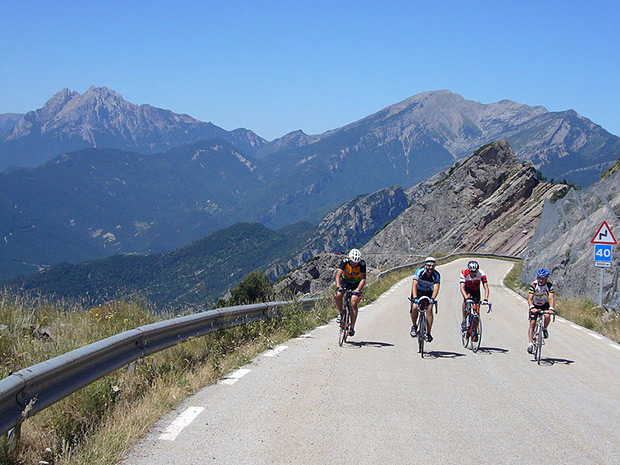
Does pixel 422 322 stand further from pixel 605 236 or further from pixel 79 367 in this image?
pixel 605 236

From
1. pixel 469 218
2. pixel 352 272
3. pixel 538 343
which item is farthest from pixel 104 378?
pixel 469 218

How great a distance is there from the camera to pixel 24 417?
4.62 meters

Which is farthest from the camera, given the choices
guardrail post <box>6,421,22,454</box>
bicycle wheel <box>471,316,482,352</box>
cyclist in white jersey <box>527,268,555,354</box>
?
bicycle wheel <box>471,316,482,352</box>

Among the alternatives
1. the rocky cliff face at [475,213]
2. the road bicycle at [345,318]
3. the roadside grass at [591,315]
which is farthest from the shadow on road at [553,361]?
the rocky cliff face at [475,213]

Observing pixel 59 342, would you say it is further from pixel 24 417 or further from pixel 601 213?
pixel 601 213

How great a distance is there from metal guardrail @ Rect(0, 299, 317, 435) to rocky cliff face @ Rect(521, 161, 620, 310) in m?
12.9

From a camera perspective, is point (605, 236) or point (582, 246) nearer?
point (605, 236)

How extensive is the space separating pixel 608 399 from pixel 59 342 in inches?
247

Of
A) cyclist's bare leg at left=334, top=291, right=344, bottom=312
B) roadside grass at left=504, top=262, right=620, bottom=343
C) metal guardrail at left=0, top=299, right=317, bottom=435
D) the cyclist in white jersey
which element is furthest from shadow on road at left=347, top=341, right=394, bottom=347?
roadside grass at left=504, top=262, right=620, bottom=343

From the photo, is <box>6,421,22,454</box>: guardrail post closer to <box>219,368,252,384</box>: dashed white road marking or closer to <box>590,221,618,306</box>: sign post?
<box>219,368,252,384</box>: dashed white road marking

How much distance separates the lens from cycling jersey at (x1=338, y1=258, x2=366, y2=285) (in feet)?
39.3

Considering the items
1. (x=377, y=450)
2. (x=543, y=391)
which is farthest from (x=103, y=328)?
(x=543, y=391)

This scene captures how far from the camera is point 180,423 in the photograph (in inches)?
232

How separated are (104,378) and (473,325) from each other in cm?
695
